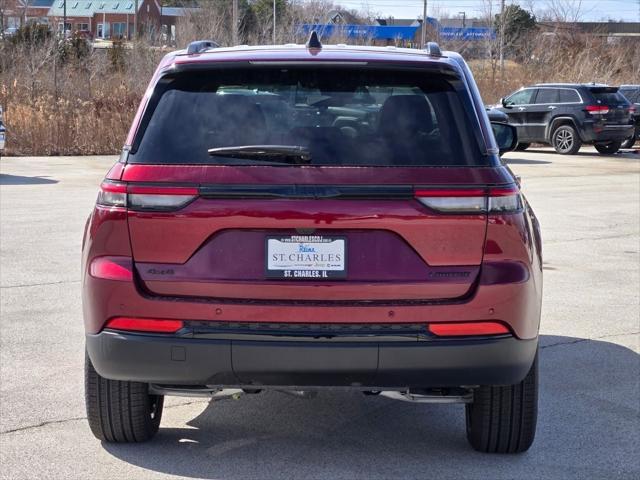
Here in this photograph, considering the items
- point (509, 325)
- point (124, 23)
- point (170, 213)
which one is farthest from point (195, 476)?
point (124, 23)

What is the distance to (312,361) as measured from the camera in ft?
14.2

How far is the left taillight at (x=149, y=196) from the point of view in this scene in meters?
4.34

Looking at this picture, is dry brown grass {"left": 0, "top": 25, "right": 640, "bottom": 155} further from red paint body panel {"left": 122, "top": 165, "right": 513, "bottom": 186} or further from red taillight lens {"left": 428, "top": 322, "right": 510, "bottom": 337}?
red taillight lens {"left": 428, "top": 322, "right": 510, "bottom": 337}

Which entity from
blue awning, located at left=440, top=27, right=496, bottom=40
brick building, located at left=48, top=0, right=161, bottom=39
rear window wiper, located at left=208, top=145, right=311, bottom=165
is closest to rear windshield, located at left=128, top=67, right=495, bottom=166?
rear window wiper, located at left=208, top=145, right=311, bottom=165

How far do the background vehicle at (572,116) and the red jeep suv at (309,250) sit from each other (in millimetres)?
25068

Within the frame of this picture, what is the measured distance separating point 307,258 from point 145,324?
708mm

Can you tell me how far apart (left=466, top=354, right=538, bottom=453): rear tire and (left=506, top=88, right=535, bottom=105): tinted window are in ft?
85.6

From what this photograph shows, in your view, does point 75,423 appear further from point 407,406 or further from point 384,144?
point 384,144

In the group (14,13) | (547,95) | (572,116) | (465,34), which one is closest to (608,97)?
(572,116)

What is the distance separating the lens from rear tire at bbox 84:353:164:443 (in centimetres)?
489

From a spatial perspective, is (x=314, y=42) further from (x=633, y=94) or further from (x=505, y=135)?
(x=633, y=94)

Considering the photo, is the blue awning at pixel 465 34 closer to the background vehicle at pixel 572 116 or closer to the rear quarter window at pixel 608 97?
the background vehicle at pixel 572 116

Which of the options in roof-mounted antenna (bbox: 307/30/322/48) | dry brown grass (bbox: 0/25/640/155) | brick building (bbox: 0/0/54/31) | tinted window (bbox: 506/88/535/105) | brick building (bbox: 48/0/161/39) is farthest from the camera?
brick building (bbox: 48/0/161/39)

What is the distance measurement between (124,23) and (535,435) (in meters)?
99.3
